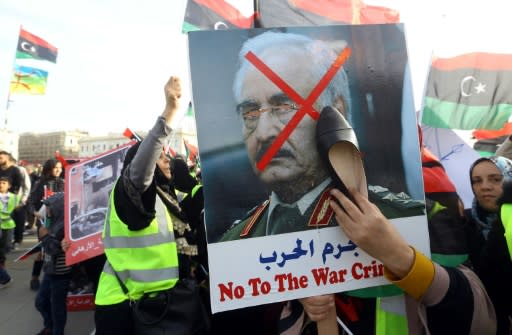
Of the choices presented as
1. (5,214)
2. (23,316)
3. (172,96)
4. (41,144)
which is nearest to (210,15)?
(172,96)

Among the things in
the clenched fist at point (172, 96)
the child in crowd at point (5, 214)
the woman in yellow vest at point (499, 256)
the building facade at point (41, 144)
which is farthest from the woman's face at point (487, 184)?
the building facade at point (41, 144)

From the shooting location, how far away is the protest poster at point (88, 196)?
312 centimetres

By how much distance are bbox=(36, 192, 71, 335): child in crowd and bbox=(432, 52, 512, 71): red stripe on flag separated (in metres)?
4.23

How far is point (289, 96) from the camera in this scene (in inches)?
45.3

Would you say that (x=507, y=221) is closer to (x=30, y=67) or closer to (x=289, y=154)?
(x=289, y=154)

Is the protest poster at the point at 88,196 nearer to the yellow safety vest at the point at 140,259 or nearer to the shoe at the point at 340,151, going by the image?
the yellow safety vest at the point at 140,259

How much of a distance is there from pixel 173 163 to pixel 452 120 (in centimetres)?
298

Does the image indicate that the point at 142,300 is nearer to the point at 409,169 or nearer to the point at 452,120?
the point at 409,169

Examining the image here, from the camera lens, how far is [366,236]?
1.04m

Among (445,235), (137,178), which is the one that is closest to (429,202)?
(445,235)

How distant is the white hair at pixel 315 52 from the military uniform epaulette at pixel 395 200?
0.26m

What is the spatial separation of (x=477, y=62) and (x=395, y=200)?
3.92 m

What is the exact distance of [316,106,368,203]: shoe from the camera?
1.09 meters

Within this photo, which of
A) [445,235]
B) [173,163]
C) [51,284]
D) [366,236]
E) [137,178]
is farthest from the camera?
[51,284]
